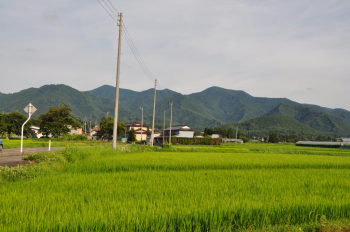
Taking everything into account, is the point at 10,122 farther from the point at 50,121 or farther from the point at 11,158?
the point at 11,158

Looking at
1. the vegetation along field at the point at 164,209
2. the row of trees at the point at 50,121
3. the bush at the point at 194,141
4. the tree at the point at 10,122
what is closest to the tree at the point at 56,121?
the row of trees at the point at 50,121

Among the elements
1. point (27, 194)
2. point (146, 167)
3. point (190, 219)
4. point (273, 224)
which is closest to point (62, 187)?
point (27, 194)

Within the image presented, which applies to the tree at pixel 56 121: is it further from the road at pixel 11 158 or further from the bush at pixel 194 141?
the road at pixel 11 158

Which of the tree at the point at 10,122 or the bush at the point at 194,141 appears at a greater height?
the tree at the point at 10,122

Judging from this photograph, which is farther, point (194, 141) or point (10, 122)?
point (194, 141)

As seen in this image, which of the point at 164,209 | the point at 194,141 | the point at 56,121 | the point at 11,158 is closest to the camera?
the point at 164,209

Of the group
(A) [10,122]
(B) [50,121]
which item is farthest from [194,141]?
(A) [10,122]

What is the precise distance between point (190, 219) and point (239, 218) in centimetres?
88

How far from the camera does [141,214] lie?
10.7ft

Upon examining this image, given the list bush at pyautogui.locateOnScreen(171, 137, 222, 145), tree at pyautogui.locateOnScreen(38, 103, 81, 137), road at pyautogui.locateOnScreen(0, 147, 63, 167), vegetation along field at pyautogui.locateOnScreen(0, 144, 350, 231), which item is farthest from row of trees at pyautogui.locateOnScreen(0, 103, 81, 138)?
vegetation along field at pyautogui.locateOnScreen(0, 144, 350, 231)

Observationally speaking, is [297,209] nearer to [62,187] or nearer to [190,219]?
[190,219]

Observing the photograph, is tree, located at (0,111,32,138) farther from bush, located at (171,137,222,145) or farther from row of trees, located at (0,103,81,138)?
bush, located at (171,137,222,145)

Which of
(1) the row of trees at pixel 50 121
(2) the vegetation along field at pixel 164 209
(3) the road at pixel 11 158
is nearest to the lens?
(2) the vegetation along field at pixel 164 209

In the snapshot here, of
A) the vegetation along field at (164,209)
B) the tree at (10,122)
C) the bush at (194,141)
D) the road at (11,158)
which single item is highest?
the tree at (10,122)
